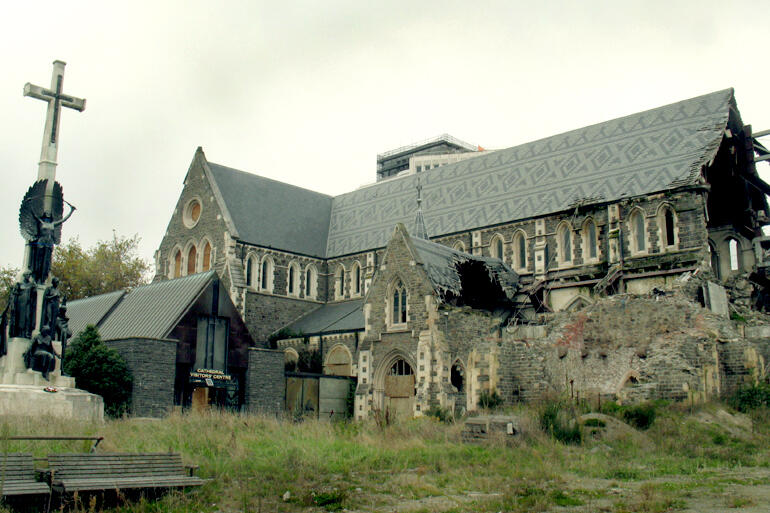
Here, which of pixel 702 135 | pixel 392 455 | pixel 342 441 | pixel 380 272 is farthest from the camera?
pixel 702 135

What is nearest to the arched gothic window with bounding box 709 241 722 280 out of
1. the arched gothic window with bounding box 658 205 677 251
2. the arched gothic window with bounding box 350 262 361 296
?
the arched gothic window with bounding box 658 205 677 251

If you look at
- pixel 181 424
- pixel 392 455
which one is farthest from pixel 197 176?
pixel 392 455

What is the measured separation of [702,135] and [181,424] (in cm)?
2476

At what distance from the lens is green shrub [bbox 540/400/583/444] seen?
1767 cm

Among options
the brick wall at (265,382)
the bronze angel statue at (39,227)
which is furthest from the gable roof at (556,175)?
the bronze angel statue at (39,227)

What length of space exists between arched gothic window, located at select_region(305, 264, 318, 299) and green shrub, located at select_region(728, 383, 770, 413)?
82.3 feet

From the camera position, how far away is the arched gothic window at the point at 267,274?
40.7 metres

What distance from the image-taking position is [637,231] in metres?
31.7

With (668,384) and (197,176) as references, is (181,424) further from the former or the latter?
(197,176)

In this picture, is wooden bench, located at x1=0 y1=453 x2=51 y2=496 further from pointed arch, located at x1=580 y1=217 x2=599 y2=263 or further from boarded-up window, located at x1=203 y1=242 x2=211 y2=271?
boarded-up window, located at x1=203 y1=242 x2=211 y2=271

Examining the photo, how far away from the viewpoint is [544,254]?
111 feet

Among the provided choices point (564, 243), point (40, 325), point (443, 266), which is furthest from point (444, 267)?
point (40, 325)

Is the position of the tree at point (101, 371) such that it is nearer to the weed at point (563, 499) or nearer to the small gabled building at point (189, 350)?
the small gabled building at point (189, 350)

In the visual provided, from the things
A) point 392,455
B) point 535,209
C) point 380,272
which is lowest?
point 392,455
